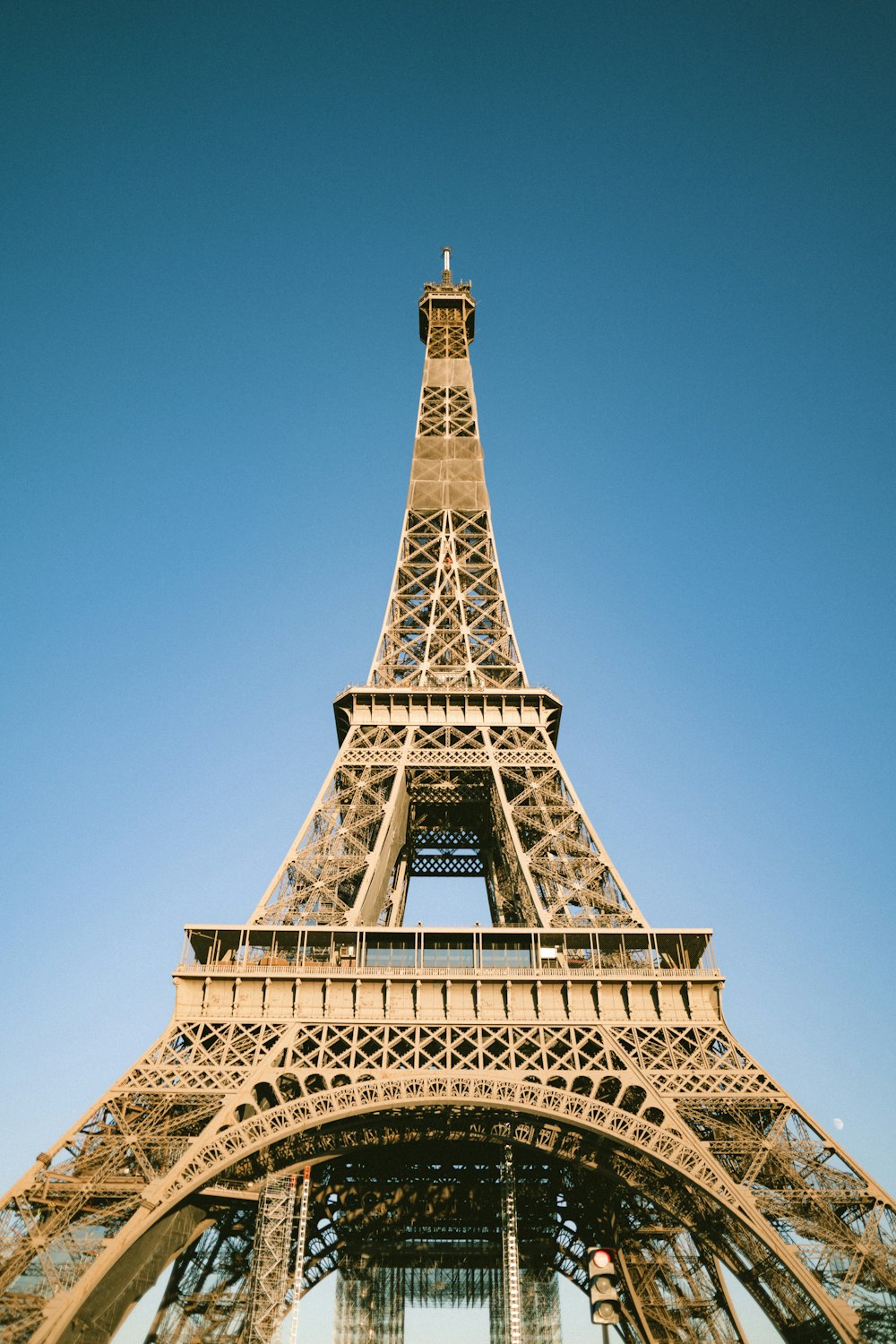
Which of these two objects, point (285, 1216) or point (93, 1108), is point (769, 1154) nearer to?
point (285, 1216)

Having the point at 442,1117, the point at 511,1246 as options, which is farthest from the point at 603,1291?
the point at 511,1246

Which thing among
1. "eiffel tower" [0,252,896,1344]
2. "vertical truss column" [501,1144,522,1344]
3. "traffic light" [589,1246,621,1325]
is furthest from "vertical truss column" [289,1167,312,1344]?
"traffic light" [589,1246,621,1325]

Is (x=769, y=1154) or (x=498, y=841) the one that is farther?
(x=498, y=841)

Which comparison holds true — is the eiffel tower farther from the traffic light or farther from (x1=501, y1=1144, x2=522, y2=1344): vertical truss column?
the traffic light

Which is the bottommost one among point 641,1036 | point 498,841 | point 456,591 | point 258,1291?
point 258,1291

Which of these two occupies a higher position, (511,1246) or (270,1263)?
(511,1246)

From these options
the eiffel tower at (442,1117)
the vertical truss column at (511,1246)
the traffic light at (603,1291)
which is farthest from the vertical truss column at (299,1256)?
the traffic light at (603,1291)

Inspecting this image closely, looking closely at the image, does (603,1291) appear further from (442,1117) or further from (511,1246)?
(511,1246)

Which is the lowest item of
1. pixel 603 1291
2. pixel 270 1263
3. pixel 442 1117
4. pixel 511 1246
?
pixel 603 1291

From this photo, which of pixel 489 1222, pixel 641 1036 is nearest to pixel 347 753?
pixel 641 1036
